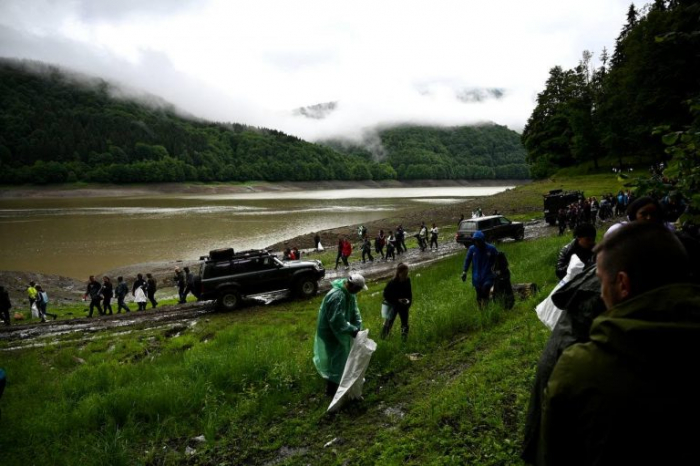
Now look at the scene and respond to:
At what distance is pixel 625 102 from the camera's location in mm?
44625

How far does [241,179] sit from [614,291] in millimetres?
151316

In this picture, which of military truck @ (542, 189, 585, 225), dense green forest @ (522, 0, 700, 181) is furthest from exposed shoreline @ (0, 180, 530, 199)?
military truck @ (542, 189, 585, 225)

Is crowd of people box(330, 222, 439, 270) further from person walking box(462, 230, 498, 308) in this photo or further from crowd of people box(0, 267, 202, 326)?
person walking box(462, 230, 498, 308)

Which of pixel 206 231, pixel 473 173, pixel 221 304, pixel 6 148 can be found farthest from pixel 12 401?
pixel 473 173

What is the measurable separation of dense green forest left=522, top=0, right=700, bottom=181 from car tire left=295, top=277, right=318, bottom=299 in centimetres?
1785

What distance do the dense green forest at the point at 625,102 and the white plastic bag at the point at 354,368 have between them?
2054 cm

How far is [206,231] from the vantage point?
45500mm

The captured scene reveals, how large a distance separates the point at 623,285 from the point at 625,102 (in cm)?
5357

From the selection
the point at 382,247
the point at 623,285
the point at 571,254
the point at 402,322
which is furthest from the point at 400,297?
the point at 382,247

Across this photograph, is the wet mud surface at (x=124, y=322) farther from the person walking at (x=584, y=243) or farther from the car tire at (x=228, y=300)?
the person walking at (x=584, y=243)

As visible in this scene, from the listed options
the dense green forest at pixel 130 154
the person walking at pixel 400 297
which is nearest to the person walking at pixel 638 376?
the person walking at pixel 400 297

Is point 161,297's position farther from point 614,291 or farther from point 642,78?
point 642,78

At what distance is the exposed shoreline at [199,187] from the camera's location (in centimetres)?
9669

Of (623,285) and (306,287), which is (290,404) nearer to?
(623,285)
